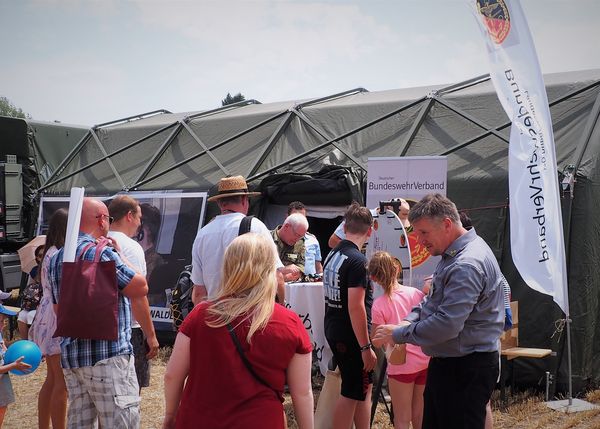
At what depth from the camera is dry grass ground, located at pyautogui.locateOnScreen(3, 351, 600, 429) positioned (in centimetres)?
507

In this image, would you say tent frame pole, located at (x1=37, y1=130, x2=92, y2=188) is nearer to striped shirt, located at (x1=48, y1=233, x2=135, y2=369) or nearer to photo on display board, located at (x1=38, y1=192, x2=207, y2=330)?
photo on display board, located at (x1=38, y1=192, x2=207, y2=330)

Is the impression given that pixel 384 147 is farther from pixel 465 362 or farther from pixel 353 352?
pixel 465 362

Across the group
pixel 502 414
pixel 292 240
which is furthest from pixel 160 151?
pixel 502 414

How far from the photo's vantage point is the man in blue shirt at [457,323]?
292cm

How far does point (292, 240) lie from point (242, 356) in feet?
13.0

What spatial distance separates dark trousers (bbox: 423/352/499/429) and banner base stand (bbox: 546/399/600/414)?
2.77 m

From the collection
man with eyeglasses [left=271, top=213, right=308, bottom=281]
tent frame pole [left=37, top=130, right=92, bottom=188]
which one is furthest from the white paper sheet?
tent frame pole [left=37, top=130, right=92, bottom=188]

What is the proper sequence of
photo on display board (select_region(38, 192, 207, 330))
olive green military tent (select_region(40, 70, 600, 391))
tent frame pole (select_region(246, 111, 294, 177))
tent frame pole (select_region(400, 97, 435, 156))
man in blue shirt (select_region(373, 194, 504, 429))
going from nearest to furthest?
man in blue shirt (select_region(373, 194, 504, 429)), olive green military tent (select_region(40, 70, 600, 391)), tent frame pole (select_region(400, 97, 435, 156)), photo on display board (select_region(38, 192, 207, 330)), tent frame pole (select_region(246, 111, 294, 177))

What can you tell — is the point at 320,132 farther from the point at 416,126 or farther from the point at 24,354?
the point at 24,354

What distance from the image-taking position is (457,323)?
114 inches

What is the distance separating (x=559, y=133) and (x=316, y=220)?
12.3 feet

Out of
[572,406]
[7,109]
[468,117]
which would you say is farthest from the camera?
[7,109]

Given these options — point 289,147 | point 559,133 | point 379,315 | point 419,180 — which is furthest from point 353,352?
point 289,147

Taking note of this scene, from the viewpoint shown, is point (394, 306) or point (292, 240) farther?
point (292, 240)
